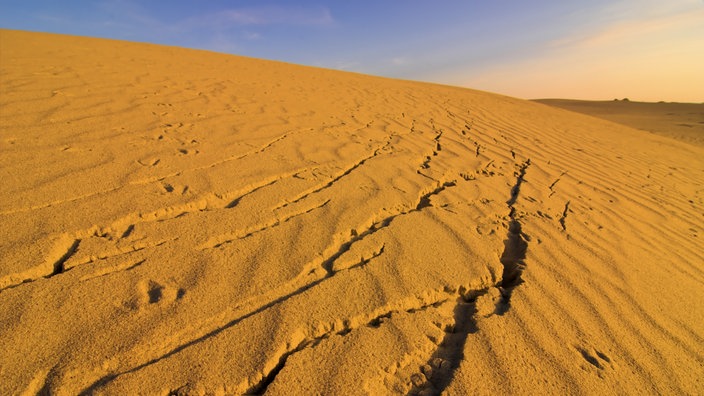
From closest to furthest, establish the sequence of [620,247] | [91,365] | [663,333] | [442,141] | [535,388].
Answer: [91,365] → [535,388] → [663,333] → [620,247] → [442,141]

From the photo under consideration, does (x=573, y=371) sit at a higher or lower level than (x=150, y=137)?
lower

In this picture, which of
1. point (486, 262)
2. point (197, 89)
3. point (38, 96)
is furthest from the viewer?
point (197, 89)

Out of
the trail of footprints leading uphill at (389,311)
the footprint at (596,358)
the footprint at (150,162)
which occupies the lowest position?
the footprint at (596,358)

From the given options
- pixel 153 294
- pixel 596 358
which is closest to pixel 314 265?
pixel 153 294

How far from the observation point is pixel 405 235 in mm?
2092

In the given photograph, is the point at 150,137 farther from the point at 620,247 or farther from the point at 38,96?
the point at 620,247

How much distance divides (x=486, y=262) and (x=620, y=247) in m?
1.16

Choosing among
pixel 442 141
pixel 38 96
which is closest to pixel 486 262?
pixel 442 141

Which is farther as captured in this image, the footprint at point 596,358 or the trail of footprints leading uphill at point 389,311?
the footprint at point 596,358

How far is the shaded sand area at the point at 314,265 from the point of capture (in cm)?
126

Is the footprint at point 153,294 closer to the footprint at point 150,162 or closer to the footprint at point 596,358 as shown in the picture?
the footprint at point 150,162

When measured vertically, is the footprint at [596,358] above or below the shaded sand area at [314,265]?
below

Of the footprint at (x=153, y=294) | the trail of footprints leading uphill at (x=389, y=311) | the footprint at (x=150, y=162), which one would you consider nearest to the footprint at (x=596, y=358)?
the trail of footprints leading uphill at (x=389, y=311)

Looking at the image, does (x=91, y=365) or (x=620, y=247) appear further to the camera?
(x=620, y=247)
